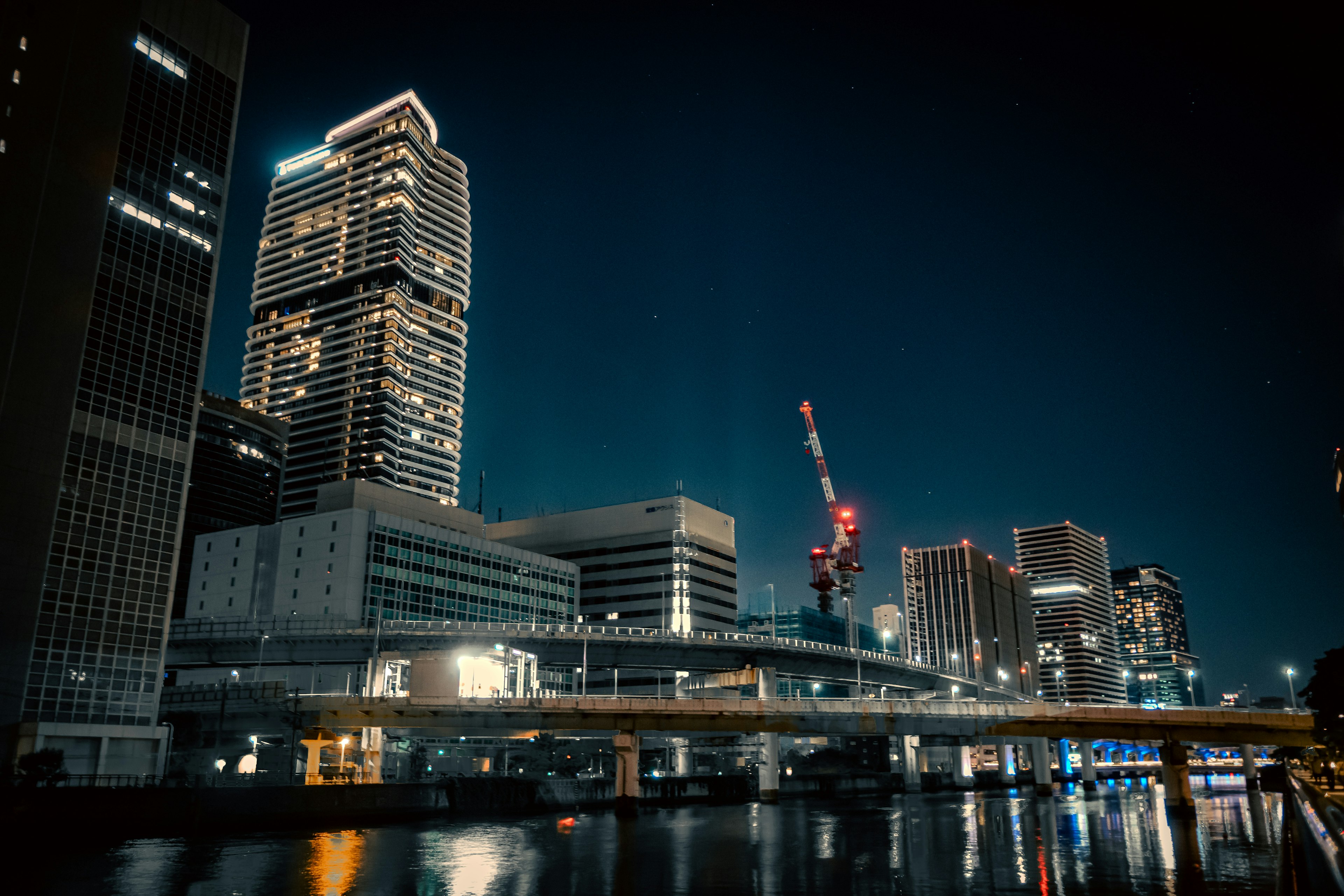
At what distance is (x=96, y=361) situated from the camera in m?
92.4

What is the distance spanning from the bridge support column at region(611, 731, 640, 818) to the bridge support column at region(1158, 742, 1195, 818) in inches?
1792

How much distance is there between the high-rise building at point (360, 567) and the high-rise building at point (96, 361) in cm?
5156

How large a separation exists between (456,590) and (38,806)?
4484 inches

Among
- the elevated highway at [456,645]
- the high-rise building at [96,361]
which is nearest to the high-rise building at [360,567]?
Answer: the elevated highway at [456,645]

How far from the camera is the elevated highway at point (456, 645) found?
11031cm

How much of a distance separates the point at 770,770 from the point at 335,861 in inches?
3041

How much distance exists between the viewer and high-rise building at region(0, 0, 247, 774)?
84750mm

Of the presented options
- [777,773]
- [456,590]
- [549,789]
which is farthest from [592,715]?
[456,590]

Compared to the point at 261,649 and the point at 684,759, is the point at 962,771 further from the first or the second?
the point at 261,649

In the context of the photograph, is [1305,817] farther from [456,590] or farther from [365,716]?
[456,590]

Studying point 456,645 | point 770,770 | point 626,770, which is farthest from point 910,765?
point 456,645

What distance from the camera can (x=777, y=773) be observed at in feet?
401

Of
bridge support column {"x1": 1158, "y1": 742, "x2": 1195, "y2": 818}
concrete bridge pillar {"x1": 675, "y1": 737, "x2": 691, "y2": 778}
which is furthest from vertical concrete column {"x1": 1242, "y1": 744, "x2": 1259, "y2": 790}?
concrete bridge pillar {"x1": 675, "y1": 737, "x2": 691, "y2": 778}

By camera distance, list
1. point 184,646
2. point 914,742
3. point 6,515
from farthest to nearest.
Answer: point 914,742, point 184,646, point 6,515
